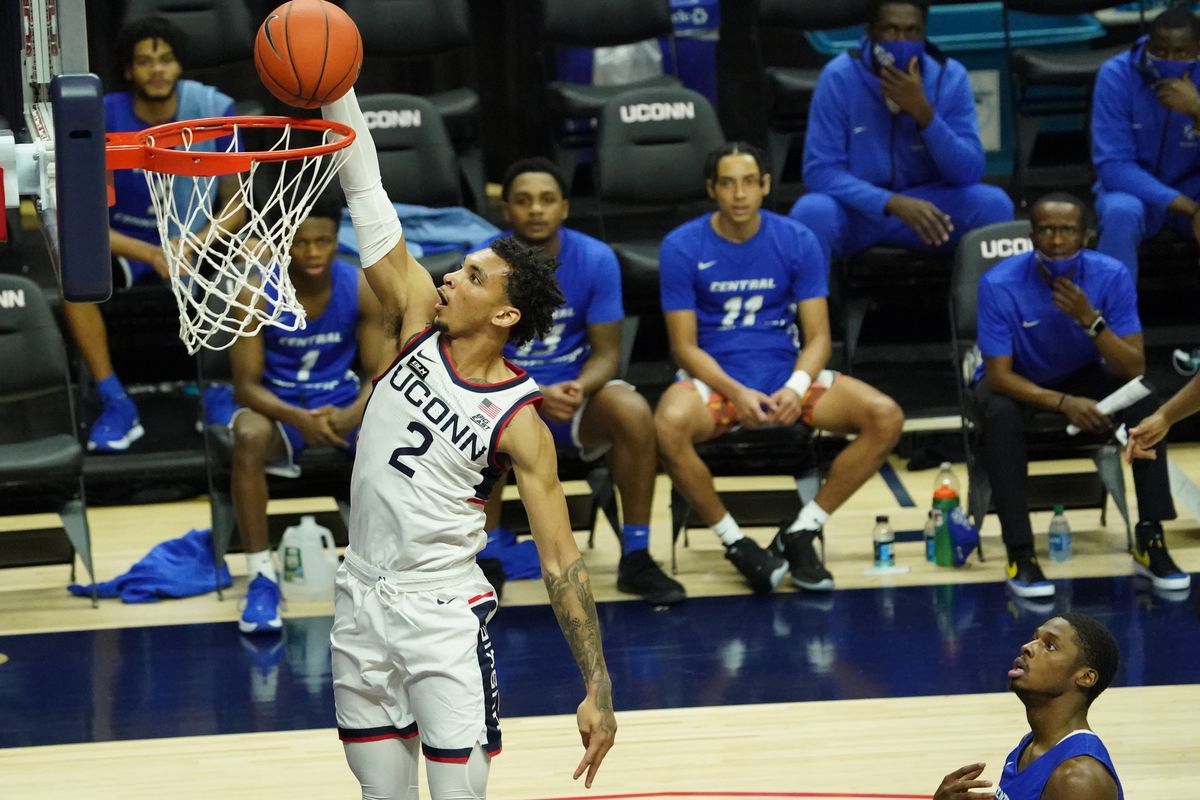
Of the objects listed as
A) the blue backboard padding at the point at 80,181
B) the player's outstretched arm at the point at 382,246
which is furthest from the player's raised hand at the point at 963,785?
the blue backboard padding at the point at 80,181

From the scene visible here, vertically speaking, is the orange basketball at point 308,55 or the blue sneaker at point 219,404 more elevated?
the orange basketball at point 308,55

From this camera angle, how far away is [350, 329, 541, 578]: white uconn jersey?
3.99 meters

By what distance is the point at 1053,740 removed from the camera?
13.3 feet

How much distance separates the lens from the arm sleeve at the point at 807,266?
7398 millimetres

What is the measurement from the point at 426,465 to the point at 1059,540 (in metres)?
4.13

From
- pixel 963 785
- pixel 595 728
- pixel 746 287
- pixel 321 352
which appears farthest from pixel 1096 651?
pixel 321 352

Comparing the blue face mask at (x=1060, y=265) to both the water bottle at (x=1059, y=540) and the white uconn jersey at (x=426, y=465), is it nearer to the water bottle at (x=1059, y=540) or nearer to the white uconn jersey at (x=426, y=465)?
the water bottle at (x=1059, y=540)

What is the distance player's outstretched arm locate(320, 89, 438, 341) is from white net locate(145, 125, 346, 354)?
7cm

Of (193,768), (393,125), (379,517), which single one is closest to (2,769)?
(193,768)

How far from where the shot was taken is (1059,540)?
24.2 feet

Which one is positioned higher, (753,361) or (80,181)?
(80,181)

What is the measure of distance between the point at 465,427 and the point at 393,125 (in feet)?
15.2

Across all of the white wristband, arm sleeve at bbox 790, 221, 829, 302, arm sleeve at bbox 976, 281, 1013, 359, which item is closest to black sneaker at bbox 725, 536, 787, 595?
the white wristband

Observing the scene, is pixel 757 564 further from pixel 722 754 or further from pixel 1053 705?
pixel 1053 705
